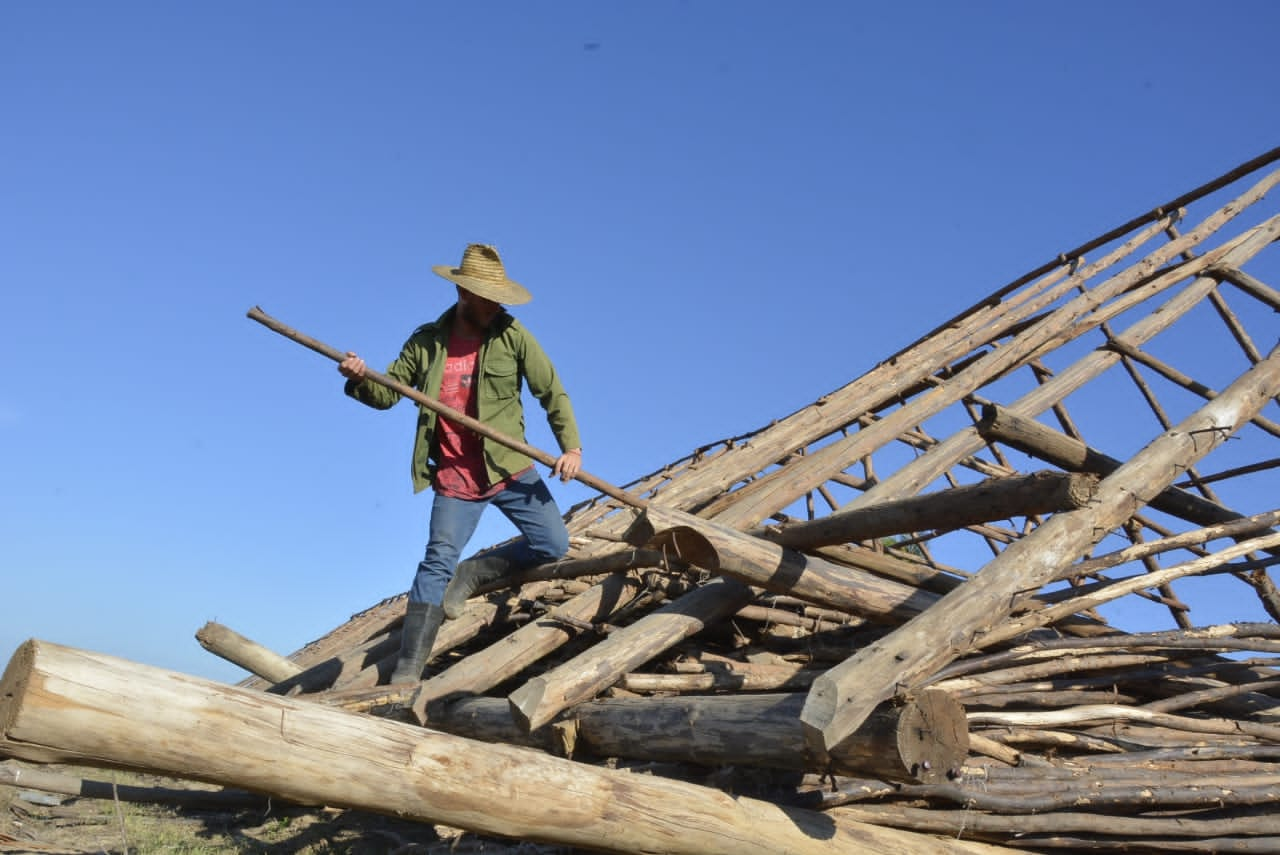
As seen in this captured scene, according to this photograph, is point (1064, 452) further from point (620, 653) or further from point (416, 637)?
point (416, 637)

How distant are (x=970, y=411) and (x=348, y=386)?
381 centimetres

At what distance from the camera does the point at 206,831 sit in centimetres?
600

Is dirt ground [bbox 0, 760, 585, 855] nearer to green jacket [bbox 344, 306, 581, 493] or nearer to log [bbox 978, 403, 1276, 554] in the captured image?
green jacket [bbox 344, 306, 581, 493]

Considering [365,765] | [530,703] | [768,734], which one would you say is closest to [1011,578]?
[768,734]

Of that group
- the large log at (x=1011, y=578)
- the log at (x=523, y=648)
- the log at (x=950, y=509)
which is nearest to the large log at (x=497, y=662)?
the log at (x=523, y=648)

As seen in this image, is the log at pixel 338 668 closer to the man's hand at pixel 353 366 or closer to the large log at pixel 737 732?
the large log at pixel 737 732

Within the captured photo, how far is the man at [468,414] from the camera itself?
534cm

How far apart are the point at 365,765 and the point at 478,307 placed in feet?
8.81

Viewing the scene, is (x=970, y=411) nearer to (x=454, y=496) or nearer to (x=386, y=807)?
(x=454, y=496)

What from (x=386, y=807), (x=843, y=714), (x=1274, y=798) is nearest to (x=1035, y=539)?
(x=843, y=714)

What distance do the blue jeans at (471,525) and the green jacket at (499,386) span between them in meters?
0.14

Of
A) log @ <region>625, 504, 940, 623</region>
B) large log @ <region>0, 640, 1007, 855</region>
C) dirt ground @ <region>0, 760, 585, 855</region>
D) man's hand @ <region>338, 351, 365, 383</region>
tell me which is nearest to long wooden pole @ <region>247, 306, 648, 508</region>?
man's hand @ <region>338, 351, 365, 383</region>

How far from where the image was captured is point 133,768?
2.95 m

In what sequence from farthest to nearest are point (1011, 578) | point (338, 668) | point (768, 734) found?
1. point (338, 668)
2. point (1011, 578)
3. point (768, 734)
